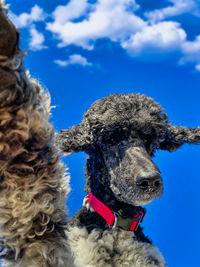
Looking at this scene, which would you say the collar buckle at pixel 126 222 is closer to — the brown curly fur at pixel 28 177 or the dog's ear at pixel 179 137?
the dog's ear at pixel 179 137

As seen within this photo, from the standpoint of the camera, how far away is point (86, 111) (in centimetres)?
316

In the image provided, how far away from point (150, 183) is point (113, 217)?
0.48 metres

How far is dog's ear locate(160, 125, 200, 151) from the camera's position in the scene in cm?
318

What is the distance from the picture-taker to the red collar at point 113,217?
2631mm

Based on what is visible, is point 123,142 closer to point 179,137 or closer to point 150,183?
point 150,183

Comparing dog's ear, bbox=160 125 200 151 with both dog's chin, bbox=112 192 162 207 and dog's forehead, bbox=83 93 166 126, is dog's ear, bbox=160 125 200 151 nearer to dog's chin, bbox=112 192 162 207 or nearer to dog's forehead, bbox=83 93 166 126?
dog's forehead, bbox=83 93 166 126

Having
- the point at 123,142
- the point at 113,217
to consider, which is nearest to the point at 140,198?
the point at 113,217

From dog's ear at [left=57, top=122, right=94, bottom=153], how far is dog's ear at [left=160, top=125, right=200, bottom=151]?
86 cm

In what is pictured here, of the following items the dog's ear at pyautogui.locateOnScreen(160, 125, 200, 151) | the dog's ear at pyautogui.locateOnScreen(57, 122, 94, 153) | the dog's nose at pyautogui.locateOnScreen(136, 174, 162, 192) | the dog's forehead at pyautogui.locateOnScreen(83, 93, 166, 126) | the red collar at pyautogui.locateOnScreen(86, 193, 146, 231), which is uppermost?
the dog's ear at pyautogui.locateOnScreen(160, 125, 200, 151)

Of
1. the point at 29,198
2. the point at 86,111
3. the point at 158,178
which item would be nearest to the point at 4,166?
the point at 29,198

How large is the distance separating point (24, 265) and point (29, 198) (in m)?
0.32

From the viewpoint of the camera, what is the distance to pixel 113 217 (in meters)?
2.64

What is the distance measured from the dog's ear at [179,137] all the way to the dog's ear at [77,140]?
856mm

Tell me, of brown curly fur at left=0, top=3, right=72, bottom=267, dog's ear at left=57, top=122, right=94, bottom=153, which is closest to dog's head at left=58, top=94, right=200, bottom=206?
dog's ear at left=57, top=122, right=94, bottom=153
